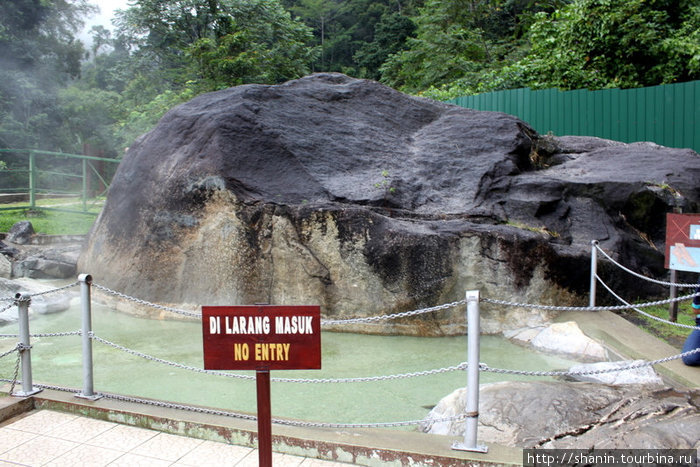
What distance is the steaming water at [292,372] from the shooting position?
416cm

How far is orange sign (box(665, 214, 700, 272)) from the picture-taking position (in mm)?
5281

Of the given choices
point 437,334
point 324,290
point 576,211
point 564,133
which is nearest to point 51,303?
point 324,290

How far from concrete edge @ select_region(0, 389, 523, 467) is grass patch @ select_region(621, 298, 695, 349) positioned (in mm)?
3319

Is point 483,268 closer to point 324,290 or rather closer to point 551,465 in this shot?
point 324,290

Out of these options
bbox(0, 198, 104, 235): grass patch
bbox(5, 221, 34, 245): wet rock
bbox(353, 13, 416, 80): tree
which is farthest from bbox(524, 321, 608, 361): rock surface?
bbox(353, 13, 416, 80): tree

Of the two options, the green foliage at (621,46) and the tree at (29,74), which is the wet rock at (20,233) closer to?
the green foliage at (621,46)

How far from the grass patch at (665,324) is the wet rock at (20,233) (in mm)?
10333

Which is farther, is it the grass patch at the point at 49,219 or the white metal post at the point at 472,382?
the grass patch at the point at 49,219

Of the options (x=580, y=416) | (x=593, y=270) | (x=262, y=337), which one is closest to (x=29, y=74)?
(x=593, y=270)

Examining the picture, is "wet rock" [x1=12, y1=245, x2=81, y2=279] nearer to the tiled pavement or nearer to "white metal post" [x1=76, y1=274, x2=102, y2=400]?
"white metal post" [x1=76, y1=274, x2=102, y2=400]

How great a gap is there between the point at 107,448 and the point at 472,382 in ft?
6.81

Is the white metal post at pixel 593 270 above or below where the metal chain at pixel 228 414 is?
above

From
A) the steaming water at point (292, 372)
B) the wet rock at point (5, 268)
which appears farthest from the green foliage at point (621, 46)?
the wet rock at point (5, 268)

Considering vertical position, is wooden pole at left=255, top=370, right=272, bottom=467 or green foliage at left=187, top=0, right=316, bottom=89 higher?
green foliage at left=187, top=0, right=316, bottom=89
